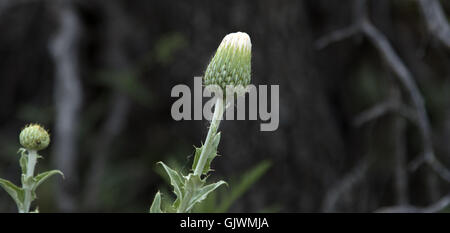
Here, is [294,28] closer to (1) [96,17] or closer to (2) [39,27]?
(1) [96,17]

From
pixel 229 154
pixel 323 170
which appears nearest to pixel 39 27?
pixel 229 154

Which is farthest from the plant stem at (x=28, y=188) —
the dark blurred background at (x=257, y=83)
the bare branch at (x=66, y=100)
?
the bare branch at (x=66, y=100)

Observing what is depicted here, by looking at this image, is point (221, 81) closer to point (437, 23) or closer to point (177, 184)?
point (177, 184)

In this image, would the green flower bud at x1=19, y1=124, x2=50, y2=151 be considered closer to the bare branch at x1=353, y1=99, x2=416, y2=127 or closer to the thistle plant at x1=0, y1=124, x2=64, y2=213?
the thistle plant at x1=0, y1=124, x2=64, y2=213

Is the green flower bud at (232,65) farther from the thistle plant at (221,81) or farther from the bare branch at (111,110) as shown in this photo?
the bare branch at (111,110)

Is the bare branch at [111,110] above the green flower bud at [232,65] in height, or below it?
above
